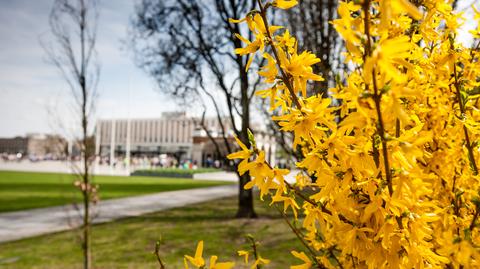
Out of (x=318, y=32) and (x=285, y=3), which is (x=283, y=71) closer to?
(x=285, y=3)

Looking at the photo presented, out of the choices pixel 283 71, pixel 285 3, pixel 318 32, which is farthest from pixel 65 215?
pixel 285 3

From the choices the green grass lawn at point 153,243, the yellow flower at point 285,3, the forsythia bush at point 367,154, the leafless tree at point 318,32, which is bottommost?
the green grass lawn at point 153,243

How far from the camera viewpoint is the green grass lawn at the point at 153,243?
659 centimetres

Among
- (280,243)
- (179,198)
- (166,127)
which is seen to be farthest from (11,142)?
A: (280,243)

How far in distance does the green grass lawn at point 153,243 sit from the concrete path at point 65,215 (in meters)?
0.59

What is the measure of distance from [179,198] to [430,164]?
14.7 meters

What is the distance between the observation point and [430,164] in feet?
6.22

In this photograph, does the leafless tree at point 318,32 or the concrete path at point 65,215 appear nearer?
the leafless tree at point 318,32

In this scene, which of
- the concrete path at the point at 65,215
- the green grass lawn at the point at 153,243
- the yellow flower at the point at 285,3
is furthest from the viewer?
the concrete path at the point at 65,215

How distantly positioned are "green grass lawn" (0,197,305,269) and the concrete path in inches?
23.1

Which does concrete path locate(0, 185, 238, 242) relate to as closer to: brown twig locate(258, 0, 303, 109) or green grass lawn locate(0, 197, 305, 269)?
green grass lawn locate(0, 197, 305, 269)

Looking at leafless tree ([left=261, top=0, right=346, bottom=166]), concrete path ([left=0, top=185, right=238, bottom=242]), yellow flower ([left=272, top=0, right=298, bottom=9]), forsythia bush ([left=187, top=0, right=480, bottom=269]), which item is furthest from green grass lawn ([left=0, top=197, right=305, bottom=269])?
yellow flower ([left=272, top=0, right=298, bottom=9])

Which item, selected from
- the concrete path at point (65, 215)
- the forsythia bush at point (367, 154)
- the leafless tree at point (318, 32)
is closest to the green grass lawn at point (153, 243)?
the concrete path at point (65, 215)

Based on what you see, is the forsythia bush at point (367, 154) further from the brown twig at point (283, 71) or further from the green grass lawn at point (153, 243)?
the green grass lawn at point (153, 243)
